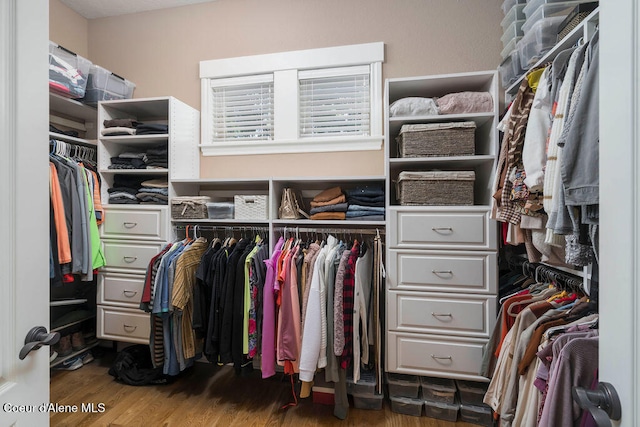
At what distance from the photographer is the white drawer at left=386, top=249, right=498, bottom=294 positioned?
1.77 meters

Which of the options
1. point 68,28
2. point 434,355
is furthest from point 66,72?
point 434,355

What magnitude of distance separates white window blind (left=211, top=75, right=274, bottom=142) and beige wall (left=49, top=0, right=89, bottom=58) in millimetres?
1376

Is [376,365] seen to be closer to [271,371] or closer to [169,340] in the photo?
[271,371]

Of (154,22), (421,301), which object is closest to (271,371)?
(421,301)

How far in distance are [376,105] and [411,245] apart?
1.16 meters

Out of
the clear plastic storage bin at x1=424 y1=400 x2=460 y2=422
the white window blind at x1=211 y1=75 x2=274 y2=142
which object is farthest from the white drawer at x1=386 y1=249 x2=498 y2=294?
the white window blind at x1=211 y1=75 x2=274 y2=142

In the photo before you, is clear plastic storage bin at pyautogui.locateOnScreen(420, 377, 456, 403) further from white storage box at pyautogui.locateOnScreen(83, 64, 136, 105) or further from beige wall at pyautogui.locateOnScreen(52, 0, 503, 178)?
white storage box at pyautogui.locateOnScreen(83, 64, 136, 105)

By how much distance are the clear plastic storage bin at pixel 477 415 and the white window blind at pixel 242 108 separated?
2.38 meters

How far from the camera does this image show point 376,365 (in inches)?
72.9

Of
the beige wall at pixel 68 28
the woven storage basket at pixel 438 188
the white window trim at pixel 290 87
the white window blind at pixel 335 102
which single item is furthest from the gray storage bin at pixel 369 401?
the beige wall at pixel 68 28

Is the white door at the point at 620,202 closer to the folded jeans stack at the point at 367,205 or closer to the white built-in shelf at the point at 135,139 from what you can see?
the folded jeans stack at the point at 367,205

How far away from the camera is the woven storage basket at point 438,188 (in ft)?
5.95

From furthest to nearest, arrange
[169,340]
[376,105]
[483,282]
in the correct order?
[376,105], [169,340], [483,282]

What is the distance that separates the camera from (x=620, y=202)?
538 mm
